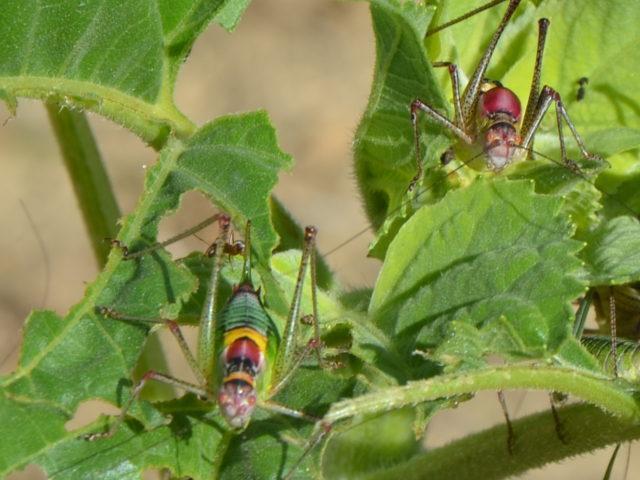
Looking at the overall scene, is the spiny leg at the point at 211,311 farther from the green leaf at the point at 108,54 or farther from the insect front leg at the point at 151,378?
the green leaf at the point at 108,54

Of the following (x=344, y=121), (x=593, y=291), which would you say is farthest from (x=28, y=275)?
(x=593, y=291)

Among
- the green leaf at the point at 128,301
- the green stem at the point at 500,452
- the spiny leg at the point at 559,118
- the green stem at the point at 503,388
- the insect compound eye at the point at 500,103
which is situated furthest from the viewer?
the insect compound eye at the point at 500,103

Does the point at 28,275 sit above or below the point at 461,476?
above

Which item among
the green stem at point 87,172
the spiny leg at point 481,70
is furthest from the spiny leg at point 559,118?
the green stem at point 87,172

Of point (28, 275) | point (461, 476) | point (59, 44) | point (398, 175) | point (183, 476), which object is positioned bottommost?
point (461, 476)

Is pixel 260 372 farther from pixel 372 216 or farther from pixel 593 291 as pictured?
pixel 593 291

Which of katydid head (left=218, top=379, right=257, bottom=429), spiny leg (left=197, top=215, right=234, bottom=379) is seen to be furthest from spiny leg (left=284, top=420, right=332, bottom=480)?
spiny leg (left=197, top=215, right=234, bottom=379)
